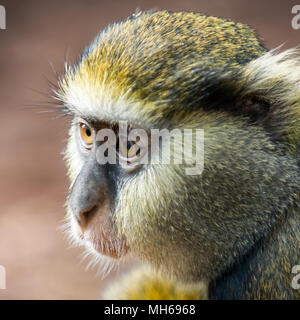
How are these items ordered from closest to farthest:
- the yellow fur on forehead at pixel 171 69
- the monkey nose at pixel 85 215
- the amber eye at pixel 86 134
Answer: the yellow fur on forehead at pixel 171 69, the monkey nose at pixel 85 215, the amber eye at pixel 86 134

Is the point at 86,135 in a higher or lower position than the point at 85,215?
higher

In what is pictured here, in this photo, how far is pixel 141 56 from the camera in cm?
174

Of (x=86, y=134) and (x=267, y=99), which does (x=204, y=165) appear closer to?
(x=267, y=99)

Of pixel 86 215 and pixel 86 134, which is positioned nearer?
pixel 86 215

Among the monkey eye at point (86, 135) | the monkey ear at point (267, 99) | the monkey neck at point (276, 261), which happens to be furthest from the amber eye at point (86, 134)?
the monkey neck at point (276, 261)

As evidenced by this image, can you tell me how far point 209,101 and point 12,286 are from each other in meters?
2.80

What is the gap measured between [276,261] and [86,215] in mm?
627

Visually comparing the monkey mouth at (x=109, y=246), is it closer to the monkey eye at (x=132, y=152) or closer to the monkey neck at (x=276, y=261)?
the monkey eye at (x=132, y=152)

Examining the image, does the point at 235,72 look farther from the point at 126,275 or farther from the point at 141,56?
the point at 126,275

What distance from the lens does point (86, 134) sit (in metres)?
1.99

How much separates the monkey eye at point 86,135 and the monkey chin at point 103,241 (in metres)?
0.28

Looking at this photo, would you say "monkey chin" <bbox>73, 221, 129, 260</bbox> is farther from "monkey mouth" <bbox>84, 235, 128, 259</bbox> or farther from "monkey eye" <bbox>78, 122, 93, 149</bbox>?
"monkey eye" <bbox>78, 122, 93, 149</bbox>

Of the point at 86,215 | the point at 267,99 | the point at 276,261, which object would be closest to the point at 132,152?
the point at 86,215

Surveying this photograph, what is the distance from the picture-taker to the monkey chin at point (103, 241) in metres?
1.83
